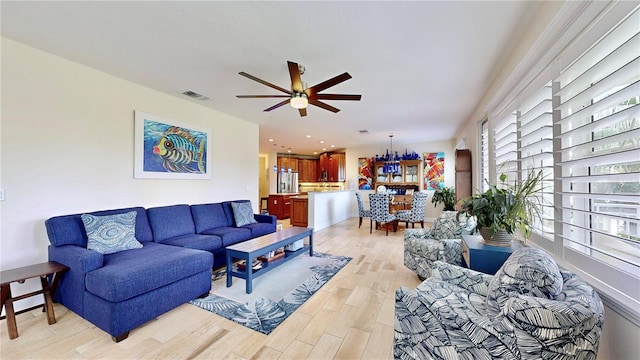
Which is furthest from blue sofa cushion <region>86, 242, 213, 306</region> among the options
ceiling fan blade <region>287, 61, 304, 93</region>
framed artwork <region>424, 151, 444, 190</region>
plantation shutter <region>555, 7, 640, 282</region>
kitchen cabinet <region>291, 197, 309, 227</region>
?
framed artwork <region>424, 151, 444, 190</region>

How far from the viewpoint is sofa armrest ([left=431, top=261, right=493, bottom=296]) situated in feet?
5.85

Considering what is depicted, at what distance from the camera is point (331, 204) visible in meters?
7.05

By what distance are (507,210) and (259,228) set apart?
3.39m

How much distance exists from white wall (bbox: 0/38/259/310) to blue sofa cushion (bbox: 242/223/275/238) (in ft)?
4.23

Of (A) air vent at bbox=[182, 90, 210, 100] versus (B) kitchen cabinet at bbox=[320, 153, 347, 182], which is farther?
(B) kitchen cabinet at bbox=[320, 153, 347, 182]

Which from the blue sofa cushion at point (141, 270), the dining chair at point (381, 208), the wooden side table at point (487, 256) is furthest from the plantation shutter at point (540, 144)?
the dining chair at point (381, 208)

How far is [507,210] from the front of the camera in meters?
2.04

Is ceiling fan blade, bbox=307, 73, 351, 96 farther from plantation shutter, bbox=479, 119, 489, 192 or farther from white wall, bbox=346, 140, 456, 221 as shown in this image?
white wall, bbox=346, 140, 456, 221

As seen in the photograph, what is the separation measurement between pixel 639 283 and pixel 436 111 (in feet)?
12.8

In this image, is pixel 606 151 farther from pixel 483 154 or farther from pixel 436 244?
pixel 483 154

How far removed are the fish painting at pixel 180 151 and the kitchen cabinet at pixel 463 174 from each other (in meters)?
4.65

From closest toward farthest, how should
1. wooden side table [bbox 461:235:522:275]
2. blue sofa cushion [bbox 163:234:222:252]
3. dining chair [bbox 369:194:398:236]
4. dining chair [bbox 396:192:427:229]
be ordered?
1. wooden side table [bbox 461:235:522:275]
2. blue sofa cushion [bbox 163:234:222:252]
3. dining chair [bbox 369:194:398:236]
4. dining chair [bbox 396:192:427:229]

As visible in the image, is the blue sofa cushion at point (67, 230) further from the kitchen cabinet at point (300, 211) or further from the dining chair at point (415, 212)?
the dining chair at point (415, 212)

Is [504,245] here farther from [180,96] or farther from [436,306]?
[180,96]
